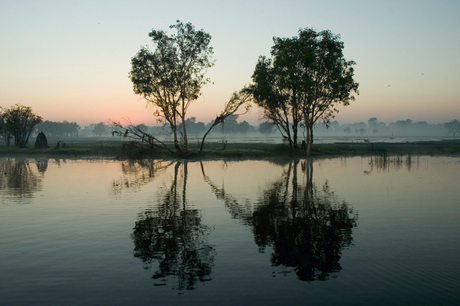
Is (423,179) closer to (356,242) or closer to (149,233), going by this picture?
(356,242)

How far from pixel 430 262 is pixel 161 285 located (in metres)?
6.35

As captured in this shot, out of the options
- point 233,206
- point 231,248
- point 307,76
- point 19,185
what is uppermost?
point 307,76

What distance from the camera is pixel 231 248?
420 inches

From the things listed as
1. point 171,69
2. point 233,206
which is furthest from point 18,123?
point 233,206

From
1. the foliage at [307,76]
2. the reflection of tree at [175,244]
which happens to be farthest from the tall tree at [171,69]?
the reflection of tree at [175,244]

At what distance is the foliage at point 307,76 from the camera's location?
53375 mm

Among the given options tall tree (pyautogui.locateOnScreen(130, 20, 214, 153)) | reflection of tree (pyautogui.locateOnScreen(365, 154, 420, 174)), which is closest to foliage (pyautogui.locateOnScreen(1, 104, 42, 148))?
tall tree (pyautogui.locateOnScreen(130, 20, 214, 153))

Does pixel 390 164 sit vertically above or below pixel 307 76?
below

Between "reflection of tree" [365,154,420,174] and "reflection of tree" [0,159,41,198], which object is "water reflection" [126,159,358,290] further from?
"reflection of tree" [365,154,420,174]

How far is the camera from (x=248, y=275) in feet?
28.5

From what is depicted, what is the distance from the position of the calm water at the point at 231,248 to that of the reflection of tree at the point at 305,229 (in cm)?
4

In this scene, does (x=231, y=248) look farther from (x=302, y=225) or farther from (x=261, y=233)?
(x=302, y=225)

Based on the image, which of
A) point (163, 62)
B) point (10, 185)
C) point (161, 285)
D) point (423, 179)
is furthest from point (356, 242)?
point (163, 62)

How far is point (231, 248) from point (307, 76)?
4508 cm
